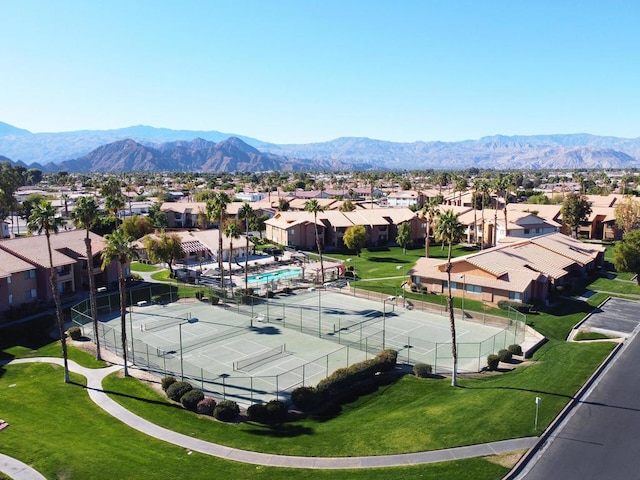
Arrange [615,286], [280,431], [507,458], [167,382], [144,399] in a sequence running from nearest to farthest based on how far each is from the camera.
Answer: [507,458]
[280,431]
[144,399]
[167,382]
[615,286]

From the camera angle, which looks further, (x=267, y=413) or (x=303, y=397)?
(x=303, y=397)

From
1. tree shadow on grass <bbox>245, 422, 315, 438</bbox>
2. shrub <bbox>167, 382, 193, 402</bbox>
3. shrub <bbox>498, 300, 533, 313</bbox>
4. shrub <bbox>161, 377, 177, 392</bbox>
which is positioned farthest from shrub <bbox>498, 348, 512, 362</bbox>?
shrub <bbox>161, 377, 177, 392</bbox>

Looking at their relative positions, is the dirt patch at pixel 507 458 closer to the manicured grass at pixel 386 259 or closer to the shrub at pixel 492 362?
the shrub at pixel 492 362

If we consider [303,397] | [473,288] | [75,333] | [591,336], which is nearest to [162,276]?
[75,333]

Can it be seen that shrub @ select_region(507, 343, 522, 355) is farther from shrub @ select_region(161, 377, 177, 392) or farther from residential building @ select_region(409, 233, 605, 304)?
shrub @ select_region(161, 377, 177, 392)

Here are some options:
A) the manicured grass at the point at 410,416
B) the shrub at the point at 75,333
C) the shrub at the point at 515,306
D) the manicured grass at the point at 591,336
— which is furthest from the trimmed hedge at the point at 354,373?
the shrub at the point at 75,333

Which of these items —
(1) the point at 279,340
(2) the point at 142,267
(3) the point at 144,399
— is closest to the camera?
(3) the point at 144,399

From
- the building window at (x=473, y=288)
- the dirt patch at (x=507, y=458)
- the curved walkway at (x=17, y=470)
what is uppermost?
the building window at (x=473, y=288)

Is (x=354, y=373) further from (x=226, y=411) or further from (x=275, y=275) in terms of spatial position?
(x=275, y=275)
